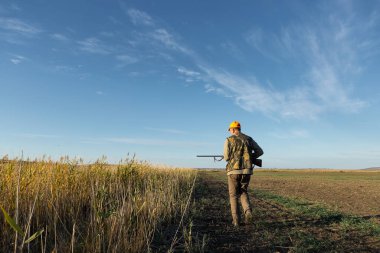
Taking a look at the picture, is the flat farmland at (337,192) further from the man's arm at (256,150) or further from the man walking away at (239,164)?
the man walking away at (239,164)

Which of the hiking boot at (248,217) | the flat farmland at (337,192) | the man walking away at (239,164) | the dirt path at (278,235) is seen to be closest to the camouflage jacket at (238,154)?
the man walking away at (239,164)

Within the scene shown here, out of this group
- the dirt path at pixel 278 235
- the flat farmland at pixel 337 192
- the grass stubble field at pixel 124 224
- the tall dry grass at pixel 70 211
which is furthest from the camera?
the flat farmland at pixel 337 192

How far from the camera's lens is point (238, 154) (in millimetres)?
9250

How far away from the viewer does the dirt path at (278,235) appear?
21.5ft

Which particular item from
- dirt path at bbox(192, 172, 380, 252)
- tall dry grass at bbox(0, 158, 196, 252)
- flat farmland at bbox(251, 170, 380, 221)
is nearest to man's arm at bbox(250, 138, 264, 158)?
dirt path at bbox(192, 172, 380, 252)

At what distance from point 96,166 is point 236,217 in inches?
162

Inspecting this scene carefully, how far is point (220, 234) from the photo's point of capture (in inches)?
302

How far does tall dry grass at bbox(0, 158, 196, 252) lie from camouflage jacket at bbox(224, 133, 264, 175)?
1.94m

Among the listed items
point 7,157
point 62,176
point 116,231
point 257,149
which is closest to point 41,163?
point 62,176

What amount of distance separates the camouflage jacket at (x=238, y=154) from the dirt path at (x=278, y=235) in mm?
1419

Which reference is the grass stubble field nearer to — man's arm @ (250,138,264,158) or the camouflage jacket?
the camouflage jacket

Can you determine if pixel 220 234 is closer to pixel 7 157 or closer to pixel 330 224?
pixel 330 224

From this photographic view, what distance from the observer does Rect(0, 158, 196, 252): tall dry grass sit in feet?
16.6

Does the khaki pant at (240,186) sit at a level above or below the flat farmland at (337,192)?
above
